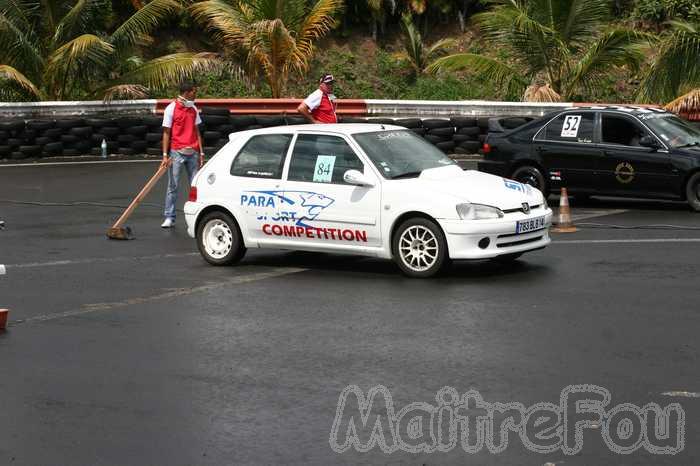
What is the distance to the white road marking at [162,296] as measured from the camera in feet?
35.5

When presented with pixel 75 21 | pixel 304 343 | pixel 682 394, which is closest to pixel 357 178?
pixel 304 343

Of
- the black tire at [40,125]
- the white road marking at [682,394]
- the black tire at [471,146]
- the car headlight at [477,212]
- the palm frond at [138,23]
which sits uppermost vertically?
the palm frond at [138,23]

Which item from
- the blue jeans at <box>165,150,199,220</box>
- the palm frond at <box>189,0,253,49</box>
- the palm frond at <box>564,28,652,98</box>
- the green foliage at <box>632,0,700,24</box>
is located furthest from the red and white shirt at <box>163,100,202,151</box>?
the green foliage at <box>632,0,700,24</box>

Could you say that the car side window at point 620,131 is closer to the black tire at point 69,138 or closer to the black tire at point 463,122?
the black tire at point 463,122

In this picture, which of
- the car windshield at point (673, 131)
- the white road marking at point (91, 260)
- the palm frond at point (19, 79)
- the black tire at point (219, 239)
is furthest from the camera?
the palm frond at point (19, 79)

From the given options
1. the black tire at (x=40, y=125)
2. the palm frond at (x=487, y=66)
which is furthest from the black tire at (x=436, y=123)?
the black tire at (x=40, y=125)

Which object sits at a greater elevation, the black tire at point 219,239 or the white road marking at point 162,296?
the black tire at point 219,239

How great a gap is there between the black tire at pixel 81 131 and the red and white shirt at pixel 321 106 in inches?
370

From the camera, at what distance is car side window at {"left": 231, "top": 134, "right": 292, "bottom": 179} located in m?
13.1

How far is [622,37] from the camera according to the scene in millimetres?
26219

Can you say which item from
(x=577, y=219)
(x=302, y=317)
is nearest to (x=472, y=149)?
(x=577, y=219)

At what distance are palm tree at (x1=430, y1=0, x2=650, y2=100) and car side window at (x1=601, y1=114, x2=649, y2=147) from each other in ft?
30.1

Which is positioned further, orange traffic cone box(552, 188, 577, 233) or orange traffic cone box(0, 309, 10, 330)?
orange traffic cone box(552, 188, 577, 233)

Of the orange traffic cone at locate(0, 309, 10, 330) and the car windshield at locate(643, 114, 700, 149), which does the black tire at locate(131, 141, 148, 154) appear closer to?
the car windshield at locate(643, 114, 700, 149)
